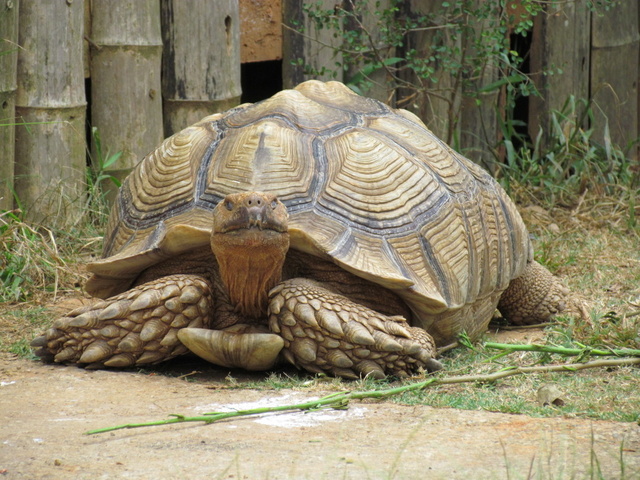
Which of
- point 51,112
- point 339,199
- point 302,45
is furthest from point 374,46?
→ point 339,199

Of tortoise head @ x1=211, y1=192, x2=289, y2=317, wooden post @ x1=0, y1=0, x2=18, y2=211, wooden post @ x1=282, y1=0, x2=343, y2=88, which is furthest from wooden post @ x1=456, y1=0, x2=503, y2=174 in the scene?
tortoise head @ x1=211, y1=192, x2=289, y2=317

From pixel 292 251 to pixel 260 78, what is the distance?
295cm

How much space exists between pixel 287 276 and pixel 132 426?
3.34 feet

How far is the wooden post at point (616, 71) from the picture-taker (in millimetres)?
6738

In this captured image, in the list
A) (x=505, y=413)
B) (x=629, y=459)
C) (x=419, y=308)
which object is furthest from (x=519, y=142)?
(x=629, y=459)

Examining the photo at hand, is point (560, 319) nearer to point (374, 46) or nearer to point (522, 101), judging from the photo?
point (374, 46)

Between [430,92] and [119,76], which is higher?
[119,76]

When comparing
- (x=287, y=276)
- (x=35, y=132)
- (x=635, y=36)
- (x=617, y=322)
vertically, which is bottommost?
(x=617, y=322)

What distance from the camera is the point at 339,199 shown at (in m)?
3.27

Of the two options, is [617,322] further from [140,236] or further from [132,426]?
[132,426]

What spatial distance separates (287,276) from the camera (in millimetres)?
3332

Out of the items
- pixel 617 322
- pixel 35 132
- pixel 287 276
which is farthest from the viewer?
pixel 35 132

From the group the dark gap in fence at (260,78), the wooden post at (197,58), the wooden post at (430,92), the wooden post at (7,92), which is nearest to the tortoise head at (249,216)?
the wooden post at (7,92)

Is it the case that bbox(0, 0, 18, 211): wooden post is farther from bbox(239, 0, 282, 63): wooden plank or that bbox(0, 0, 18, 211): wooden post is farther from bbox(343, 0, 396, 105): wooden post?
bbox(343, 0, 396, 105): wooden post
